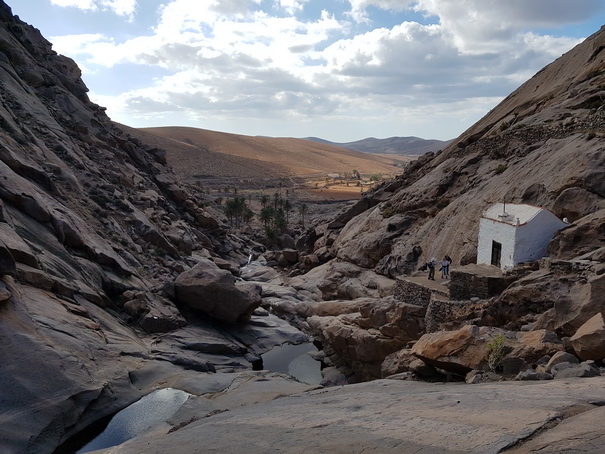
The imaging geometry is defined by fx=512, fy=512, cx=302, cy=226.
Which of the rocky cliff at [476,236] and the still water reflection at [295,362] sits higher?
the rocky cliff at [476,236]

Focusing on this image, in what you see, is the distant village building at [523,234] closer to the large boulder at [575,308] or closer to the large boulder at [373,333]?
the large boulder at [373,333]

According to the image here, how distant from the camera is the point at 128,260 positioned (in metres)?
25.8

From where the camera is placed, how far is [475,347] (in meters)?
12.1

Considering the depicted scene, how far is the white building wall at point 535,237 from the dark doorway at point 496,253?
1446 millimetres

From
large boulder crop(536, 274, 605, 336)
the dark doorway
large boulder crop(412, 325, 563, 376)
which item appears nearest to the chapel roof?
the dark doorway

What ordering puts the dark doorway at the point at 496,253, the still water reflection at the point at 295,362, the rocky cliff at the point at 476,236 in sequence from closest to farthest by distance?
the rocky cliff at the point at 476,236 < the dark doorway at the point at 496,253 < the still water reflection at the point at 295,362

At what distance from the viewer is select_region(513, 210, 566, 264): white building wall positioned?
1742 centimetres

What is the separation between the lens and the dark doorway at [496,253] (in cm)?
1909

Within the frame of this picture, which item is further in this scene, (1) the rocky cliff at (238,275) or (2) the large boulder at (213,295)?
(2) the large boulder at (213,295)

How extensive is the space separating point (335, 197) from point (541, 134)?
72093mm

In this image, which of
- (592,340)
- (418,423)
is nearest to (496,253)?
(592,340)

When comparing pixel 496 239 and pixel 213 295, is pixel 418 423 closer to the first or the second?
pixel 496 239

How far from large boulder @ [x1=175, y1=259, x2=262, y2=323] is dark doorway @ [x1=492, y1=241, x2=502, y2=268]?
11.4 m

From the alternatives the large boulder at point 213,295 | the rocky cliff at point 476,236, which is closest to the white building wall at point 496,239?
the rocky cliff at point 476,236
